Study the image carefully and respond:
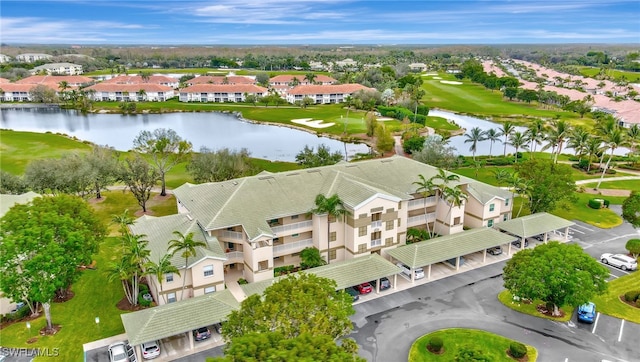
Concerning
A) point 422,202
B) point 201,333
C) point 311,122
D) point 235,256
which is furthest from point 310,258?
point 311,122

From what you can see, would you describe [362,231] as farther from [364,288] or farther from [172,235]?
[172,235]

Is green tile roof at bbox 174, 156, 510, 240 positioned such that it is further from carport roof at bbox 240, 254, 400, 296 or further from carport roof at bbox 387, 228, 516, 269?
carport roof at bbox 387, 228, 516, 269

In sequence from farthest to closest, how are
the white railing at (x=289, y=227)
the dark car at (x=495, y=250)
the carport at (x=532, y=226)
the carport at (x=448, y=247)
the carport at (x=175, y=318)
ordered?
the carport at (x=532, y=226), the dark car at (x=495, y=250), the white railing at (x=289, y=227), the carport at (x=448, y=247), the carport at (x=175, y=318)

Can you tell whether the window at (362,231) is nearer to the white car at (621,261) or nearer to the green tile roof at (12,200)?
the white car at (621,261)

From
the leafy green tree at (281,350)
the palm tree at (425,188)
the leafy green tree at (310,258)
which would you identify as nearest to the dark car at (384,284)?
the leafy green tree at (310,258)

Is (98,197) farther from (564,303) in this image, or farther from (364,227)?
(564,303)

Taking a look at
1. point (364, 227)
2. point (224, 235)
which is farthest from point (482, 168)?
point (224, 235)
